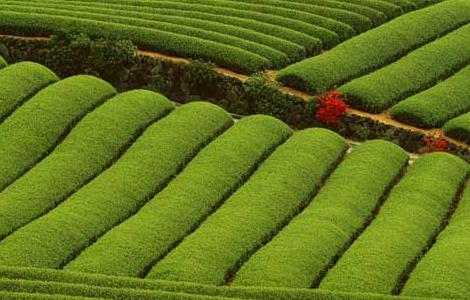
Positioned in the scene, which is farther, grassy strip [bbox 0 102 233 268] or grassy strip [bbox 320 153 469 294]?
grassy strip [bbox 0 102 233 268]

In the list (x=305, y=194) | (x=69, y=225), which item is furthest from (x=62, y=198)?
(x=305, y=194)

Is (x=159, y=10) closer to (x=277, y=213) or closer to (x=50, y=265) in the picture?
(x=277, y=213)

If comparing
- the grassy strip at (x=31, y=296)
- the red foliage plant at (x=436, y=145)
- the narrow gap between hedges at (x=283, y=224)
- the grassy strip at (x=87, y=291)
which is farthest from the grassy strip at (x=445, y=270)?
the grassy strip at (x=31, y=296)

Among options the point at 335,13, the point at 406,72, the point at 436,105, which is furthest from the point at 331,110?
the point at 335,13

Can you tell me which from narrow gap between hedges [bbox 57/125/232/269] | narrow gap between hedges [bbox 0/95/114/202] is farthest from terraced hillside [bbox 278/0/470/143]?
narrow gap between hedges [bbox 0/95/114/202]

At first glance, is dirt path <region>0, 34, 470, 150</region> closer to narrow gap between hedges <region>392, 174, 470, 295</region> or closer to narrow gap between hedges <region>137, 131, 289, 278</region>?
narrow gap between hedges <region>392, 174, 470, 295</region>
